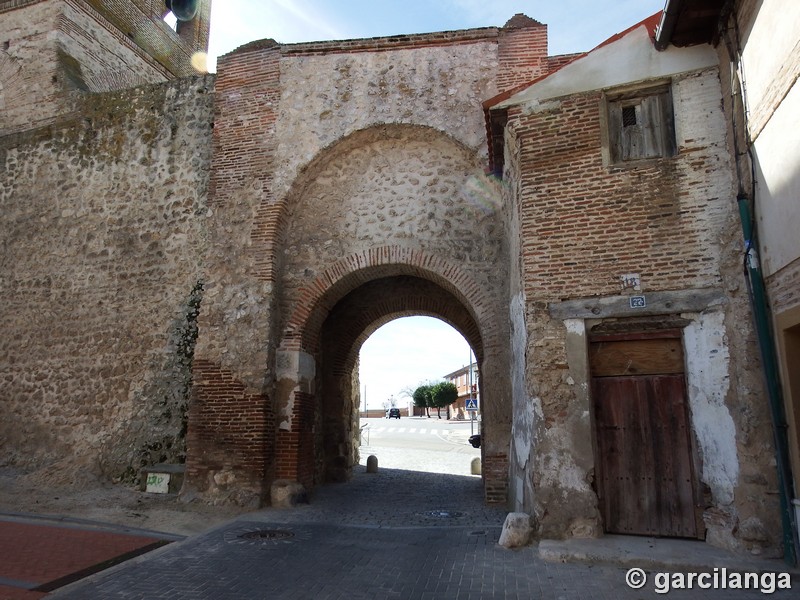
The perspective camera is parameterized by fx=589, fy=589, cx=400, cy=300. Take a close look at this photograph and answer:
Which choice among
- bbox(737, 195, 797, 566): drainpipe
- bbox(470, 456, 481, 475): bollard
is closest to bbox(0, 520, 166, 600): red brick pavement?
bbox(737, 195, 797, 566): drainpipe

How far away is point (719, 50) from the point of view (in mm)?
5934

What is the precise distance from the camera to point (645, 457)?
5.71 metres

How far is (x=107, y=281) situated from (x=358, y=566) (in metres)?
6.86

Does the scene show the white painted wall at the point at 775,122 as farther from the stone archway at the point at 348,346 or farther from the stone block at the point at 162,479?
the stone block at the point at 162,479

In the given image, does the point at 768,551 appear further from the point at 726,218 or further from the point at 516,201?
the point at 516,201

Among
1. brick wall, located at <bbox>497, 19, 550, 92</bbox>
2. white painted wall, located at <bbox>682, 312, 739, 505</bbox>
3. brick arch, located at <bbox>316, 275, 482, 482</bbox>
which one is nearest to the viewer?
white painted wall, located at <bbox>682, 312, 739, 505</bbox>

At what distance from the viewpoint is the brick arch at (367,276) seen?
8281 millimetres

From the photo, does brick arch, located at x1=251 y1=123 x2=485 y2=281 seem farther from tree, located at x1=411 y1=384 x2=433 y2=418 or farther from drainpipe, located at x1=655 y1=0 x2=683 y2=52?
tree, located at x1=411 y1=384 x2=433 y2=418

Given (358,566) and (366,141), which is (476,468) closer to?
(366,141)

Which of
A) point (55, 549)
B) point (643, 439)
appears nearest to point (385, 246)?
point (643, 439)

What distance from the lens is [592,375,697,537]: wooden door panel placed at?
5.55m

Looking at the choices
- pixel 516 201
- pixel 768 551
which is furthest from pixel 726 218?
pixel 768 551

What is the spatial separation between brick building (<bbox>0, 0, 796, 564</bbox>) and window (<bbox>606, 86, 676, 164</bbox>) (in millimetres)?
24

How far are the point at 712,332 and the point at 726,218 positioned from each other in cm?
112
